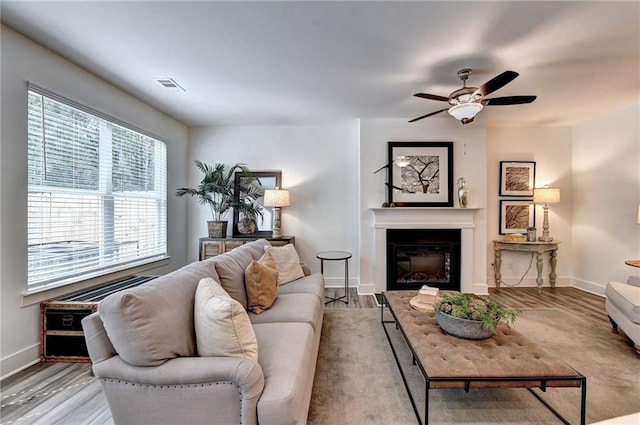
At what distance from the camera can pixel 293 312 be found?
7.22 ft

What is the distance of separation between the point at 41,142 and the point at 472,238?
17.0ft

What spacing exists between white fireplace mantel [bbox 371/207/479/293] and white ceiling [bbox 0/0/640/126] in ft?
5.18

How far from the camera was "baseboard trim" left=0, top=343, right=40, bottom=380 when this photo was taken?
2129 millimetres

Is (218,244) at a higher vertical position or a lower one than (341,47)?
lower

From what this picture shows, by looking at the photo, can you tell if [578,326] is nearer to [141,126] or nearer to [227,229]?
[227,229]

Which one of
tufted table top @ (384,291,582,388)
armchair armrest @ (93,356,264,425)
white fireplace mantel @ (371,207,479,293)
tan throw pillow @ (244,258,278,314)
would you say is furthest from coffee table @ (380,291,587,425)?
white fireplace mantel @ (371,207,479,293)

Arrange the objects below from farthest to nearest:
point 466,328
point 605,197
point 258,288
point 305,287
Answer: point 605,197 < point 305,287 < point 258,288 < point 466,328

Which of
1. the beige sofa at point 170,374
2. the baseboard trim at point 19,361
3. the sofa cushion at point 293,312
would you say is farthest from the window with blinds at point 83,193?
the sofa cushion at point 293,312

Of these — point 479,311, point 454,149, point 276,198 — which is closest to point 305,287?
point 479,311

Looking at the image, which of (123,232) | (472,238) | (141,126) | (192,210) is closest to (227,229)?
(192,210)

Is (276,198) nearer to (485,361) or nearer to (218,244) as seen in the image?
(218,244)

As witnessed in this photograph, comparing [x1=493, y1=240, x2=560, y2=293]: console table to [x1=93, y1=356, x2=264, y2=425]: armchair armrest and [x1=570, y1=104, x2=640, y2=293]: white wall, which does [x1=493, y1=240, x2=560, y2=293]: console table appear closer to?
[x1=570, y1=104, x2=640, y2=293]: white wall

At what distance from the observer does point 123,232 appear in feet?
11.4

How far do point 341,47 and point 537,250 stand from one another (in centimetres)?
412
